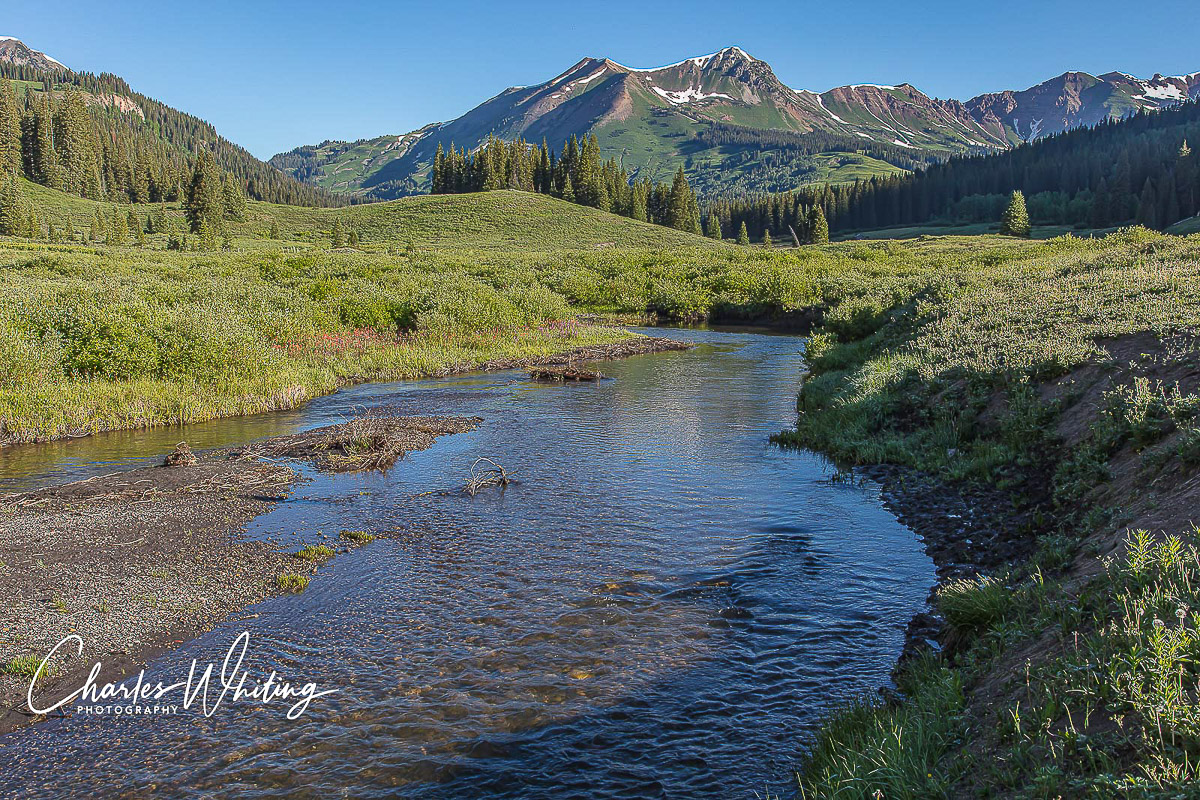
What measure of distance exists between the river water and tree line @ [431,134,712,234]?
140 meters

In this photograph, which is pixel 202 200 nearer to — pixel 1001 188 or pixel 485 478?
pixel 485 478

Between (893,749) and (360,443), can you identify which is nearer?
(893,749)

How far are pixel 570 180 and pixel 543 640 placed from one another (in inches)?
5945

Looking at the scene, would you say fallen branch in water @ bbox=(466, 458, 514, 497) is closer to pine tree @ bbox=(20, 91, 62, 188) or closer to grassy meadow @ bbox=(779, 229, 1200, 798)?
grassy meadow @ bbox=(779, 229, 1200, 798)

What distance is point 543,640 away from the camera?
9125 mm

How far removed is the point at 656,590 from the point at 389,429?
38.7 ft

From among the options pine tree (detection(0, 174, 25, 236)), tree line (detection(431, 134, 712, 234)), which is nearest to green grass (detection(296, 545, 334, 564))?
pine tree (detection(0, 174, 25, 236))

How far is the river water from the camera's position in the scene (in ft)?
22.6

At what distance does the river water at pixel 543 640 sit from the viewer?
6.88 m

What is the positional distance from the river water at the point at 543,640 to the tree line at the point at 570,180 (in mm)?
139568

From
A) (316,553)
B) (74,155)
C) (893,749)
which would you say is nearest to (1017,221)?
(316,553)

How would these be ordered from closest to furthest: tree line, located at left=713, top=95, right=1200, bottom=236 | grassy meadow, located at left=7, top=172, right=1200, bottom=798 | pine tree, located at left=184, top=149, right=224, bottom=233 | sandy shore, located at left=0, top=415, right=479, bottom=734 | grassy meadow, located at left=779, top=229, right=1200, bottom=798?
grassy meadow, located at left=779, top=229, right=1200, bottom=798, grassy meadow, located at left=7, top=172, right=1200, bottom=798, sandy shore, located at left=0, top=415, right=479, bottom=734, pine tree, located at left=184, top=149, right=224, bottom=233, tree line, located at left=713, top=95, right=1200, bottom=236

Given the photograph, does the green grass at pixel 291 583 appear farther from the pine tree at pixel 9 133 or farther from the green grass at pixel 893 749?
the pine tree at pixel 9 133

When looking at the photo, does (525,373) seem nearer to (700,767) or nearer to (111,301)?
(111,301)
